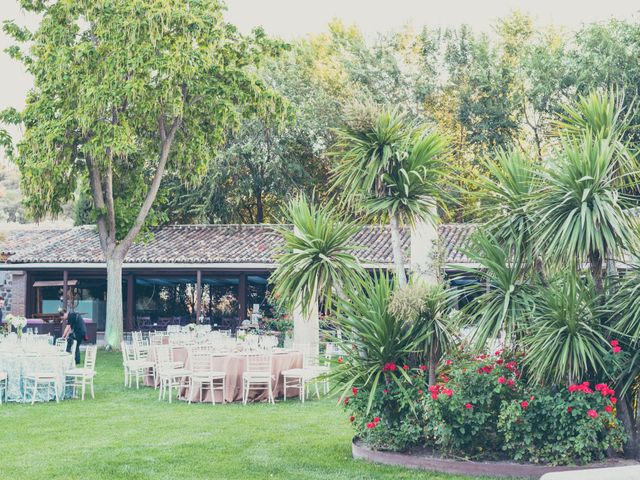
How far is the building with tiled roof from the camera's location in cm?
2769

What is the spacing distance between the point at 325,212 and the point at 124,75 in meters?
14.6

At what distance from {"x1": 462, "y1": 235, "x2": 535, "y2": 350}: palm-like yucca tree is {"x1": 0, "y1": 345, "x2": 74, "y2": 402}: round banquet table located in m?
8.27

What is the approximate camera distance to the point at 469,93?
100ft

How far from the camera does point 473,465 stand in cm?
839

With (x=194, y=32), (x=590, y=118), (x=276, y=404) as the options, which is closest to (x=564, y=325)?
(x=590, y=118)

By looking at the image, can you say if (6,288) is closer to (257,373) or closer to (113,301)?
(113,301)

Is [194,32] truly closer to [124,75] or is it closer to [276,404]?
[124,75]

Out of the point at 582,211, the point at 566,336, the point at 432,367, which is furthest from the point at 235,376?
the point at 582,211

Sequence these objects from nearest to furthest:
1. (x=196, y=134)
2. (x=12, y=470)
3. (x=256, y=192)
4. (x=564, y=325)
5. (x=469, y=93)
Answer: (x=564, y=325) → (x=12, y=470) → (x=196, y=134) → (x=469, y=93) → (x=256, y=192)

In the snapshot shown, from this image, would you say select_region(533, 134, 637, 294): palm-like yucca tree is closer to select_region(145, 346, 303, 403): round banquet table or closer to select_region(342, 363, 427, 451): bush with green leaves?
select_region(342, 363, 427, 451): bush with green leaves

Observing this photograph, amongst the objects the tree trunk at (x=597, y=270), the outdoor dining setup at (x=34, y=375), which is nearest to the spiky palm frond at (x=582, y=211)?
the tree trunk at (x=597, y=270)

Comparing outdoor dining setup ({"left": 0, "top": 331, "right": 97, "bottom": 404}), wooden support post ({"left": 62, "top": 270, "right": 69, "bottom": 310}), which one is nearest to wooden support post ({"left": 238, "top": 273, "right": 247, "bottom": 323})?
wooden support post ({"left": 62, "top": 270, "right": 69, "bottom": 310})

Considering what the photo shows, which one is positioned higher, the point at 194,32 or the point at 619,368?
the point at 194,32

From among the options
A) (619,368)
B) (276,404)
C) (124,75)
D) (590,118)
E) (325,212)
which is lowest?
(276,404)
